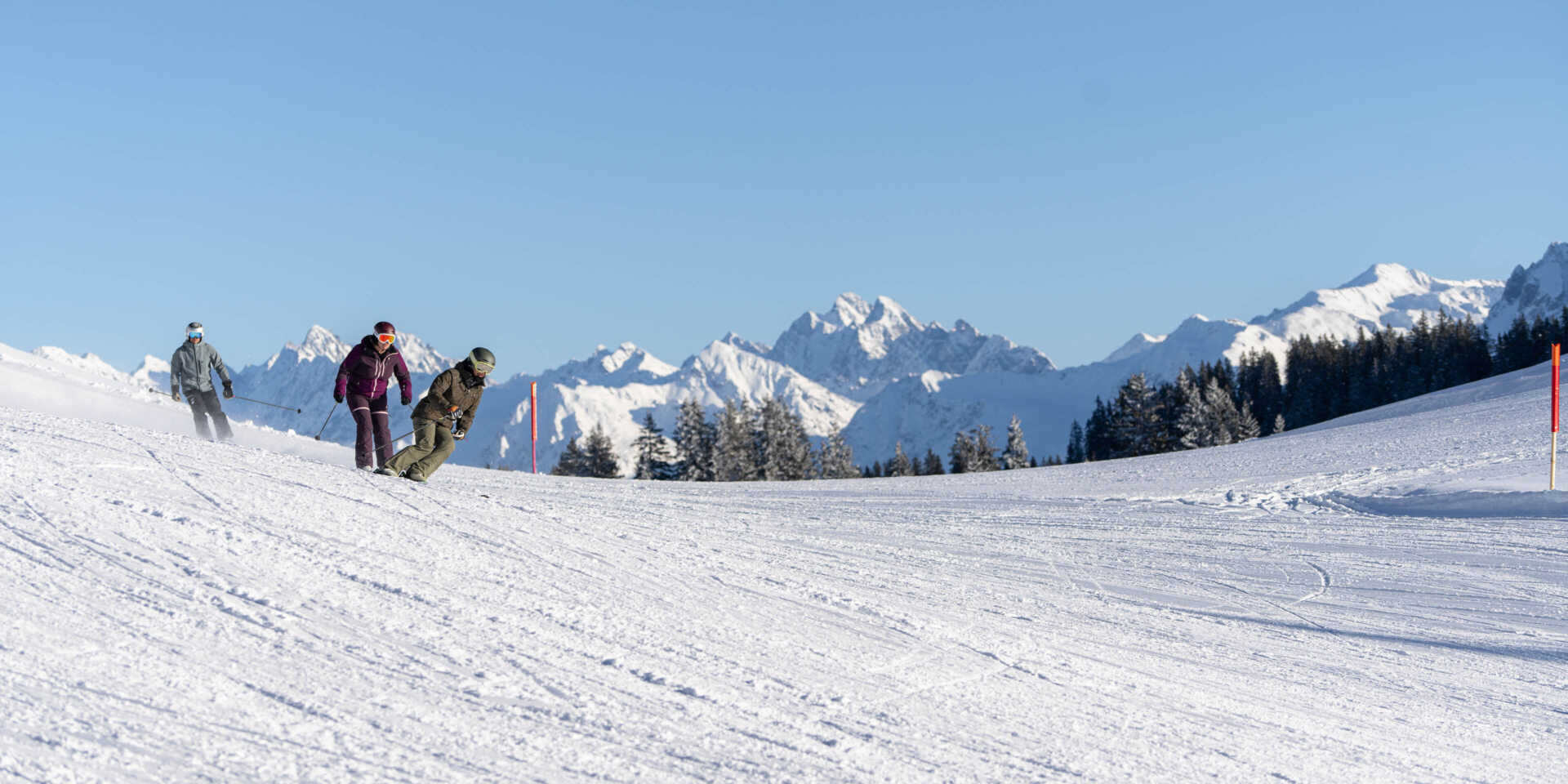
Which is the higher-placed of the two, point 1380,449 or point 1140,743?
point 1380,449

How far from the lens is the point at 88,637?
4.73 meters

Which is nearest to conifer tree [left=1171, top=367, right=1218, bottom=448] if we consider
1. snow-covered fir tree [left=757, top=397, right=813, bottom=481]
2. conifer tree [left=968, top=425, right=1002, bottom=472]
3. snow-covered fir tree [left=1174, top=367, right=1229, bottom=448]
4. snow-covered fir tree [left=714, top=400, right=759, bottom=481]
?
snow-covered fir tree [left=1174, top=367, right=1229, bottom=448]

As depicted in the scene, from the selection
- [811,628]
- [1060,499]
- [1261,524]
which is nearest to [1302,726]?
[811,628]

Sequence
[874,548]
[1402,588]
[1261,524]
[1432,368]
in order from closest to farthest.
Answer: [1402,588], [874,548], [1261,524], [1432,368]

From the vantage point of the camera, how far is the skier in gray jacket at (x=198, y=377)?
13.7 metres

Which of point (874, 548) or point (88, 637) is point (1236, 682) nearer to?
point (874, 548)

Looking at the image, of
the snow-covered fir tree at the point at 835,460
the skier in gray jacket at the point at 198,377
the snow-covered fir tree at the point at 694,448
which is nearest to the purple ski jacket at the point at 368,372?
the skier in gray jacket at the point at 198,377

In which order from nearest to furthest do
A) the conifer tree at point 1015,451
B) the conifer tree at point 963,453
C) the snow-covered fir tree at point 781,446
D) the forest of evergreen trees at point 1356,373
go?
the snow-covered fir tree at point 781,446 → the conifer tree at point 1015,451 → the conifer tree at point 963,453 → the forest of evergreen trees at point 1356,373

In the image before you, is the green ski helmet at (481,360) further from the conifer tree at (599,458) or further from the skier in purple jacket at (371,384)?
the conifer tree at (599,458)

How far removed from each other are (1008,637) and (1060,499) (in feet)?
33.0

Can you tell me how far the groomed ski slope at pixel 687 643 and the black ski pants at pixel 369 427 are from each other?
104cm

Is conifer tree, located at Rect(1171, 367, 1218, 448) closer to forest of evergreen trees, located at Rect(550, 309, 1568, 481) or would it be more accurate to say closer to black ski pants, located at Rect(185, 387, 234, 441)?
forest of evergreen trees, located at Rect(550, 309, 1568, 481)

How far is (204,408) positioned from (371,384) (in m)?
4.00

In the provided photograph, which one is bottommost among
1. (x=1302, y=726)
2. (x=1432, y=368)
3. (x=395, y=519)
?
(x=1302, y=726)
